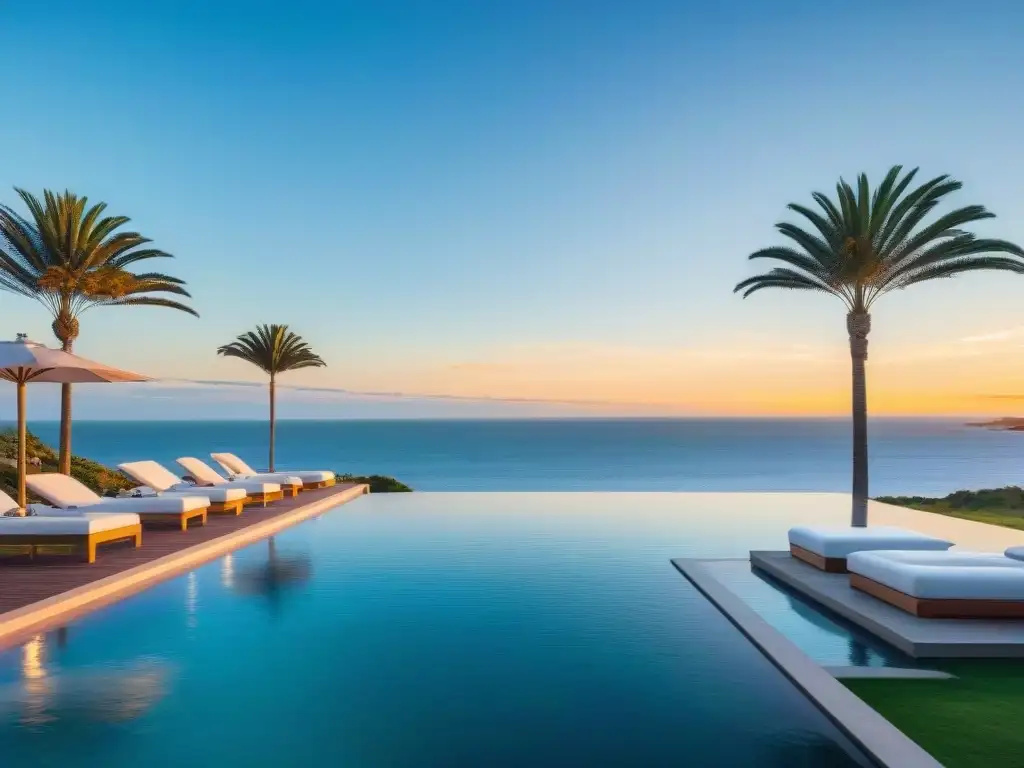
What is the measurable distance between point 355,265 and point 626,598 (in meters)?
19.9

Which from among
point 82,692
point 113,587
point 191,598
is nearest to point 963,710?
point 82,692

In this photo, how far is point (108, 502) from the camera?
11.9 metres

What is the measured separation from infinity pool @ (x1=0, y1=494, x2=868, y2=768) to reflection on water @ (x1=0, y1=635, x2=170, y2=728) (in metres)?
0.02

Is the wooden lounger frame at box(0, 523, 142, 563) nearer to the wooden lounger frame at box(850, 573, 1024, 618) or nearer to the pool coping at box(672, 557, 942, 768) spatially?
the pool coping at box(672, 557, 942, 768)

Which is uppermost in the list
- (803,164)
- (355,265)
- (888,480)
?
(803,164)

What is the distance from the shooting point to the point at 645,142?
19781 millimetres

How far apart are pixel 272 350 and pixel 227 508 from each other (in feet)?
36.3

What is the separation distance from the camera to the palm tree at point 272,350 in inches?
960

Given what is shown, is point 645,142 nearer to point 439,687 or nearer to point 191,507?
point 191,507

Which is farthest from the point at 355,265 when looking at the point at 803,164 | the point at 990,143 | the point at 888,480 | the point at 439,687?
the point at 888,480

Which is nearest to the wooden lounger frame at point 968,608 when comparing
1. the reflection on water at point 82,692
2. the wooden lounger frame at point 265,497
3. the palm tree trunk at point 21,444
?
the reflection on water at point 82,692

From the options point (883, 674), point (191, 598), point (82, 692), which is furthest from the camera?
point (191, 598)

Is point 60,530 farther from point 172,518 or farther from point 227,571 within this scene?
point 172,518

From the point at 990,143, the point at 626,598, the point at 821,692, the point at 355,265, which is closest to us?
the point at 821,692
